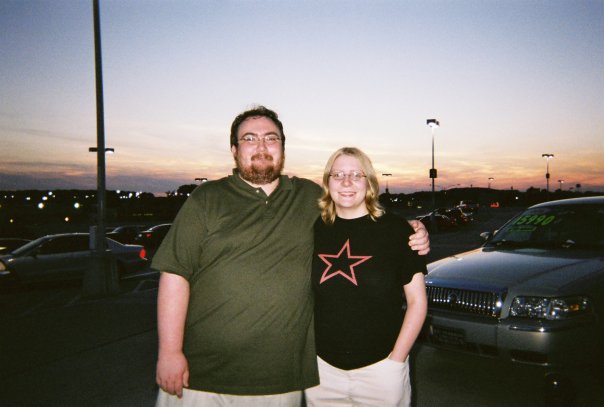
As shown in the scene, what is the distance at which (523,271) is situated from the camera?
12.8 feet

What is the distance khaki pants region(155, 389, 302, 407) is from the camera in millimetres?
2115

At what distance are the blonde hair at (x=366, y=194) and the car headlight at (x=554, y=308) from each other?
197cm

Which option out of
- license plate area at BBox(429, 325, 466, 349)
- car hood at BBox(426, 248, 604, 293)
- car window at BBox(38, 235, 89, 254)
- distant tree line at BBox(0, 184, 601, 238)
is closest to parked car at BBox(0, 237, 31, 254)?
car window at BBox(38, 235, 89, 254)

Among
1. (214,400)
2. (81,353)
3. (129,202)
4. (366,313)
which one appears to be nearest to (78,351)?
(81,353)

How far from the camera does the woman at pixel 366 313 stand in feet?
7.39

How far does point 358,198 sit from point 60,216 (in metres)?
78.5

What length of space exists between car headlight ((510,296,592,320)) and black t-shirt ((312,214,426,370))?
1801 millimetres

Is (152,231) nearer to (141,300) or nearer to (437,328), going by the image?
(141,300)

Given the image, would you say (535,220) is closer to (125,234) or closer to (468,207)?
(125,234)

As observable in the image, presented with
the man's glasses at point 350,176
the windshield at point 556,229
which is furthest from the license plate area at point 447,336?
the man's glasses at point 350,176

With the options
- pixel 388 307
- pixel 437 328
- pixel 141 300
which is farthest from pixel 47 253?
pixel 388 307

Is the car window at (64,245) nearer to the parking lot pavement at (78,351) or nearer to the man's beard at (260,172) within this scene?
the parking lot pavement at (78,351)

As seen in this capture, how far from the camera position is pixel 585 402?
3.80 m

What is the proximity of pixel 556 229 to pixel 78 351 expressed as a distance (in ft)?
20.0
